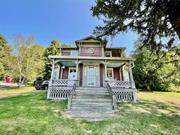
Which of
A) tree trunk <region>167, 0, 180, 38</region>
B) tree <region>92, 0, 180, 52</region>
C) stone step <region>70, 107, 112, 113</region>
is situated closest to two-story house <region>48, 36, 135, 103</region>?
stone step <region>70, 107, 112, 113</region>

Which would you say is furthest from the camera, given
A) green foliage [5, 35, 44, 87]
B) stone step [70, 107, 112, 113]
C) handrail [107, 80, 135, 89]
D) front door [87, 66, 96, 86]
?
green foliage [5, 35, 44, 87]

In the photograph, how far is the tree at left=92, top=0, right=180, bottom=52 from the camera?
255 inches

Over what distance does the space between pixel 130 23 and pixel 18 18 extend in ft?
64.2

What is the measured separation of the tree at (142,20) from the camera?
6.49 metres

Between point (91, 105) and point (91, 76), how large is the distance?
6.97 metres

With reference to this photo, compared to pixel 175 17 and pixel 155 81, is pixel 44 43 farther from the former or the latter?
pixel 175 17

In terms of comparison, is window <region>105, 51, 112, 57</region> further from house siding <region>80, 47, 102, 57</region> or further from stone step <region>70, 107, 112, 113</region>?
stone step <region>70, 107, 112, 113</region>

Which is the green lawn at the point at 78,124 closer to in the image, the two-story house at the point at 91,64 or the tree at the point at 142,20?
the tree at the point at 142,20

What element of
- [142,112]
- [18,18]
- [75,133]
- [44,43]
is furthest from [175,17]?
[44,43]

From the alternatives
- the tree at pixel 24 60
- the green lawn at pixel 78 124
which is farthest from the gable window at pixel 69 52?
the tree at pixel 24 60

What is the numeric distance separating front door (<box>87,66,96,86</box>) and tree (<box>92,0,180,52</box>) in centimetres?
1029

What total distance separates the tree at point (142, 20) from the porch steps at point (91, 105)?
15.4ft

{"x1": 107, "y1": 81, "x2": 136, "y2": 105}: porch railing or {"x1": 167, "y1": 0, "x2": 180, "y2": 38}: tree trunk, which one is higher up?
{"x1": 167, "y1": 0, "x2": 180, "y2": 38}: tree trunk

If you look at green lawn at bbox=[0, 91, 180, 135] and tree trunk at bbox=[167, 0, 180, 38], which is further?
green lawn at bbox=[0, 91, 180, 135]
